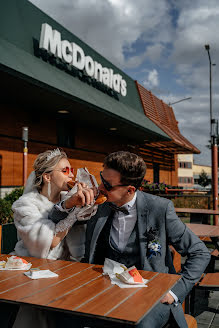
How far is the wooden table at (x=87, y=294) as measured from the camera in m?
1.80

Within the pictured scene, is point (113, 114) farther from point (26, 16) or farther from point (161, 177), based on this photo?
point (161, 177)

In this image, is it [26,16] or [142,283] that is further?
[26,16]

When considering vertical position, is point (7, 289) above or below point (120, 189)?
below

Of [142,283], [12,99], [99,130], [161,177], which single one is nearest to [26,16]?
[12,99]

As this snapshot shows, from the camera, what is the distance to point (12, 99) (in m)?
11.9

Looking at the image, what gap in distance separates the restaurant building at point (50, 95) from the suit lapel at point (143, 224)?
264 inches

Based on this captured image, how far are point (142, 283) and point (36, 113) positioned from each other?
1227 centimetres

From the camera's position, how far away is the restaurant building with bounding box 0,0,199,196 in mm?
10413

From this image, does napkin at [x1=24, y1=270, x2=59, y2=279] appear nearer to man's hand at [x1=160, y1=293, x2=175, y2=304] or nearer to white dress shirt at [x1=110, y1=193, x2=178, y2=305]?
white dress shirt at [x1=110, y1=193, x2=178, y2=305]

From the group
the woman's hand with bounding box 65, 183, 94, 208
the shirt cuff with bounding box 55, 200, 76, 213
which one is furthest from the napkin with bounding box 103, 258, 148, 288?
the shirt cuff with bounding box 55, 200, 76, 213

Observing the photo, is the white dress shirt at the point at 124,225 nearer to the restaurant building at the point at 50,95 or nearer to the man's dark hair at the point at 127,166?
the man's dark hair at the point at 127,166

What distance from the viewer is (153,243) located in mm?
2637

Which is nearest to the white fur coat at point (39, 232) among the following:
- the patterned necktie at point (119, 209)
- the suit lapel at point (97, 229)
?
the suit lapel at point (97, 229)

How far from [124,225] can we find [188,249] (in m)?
0.54
